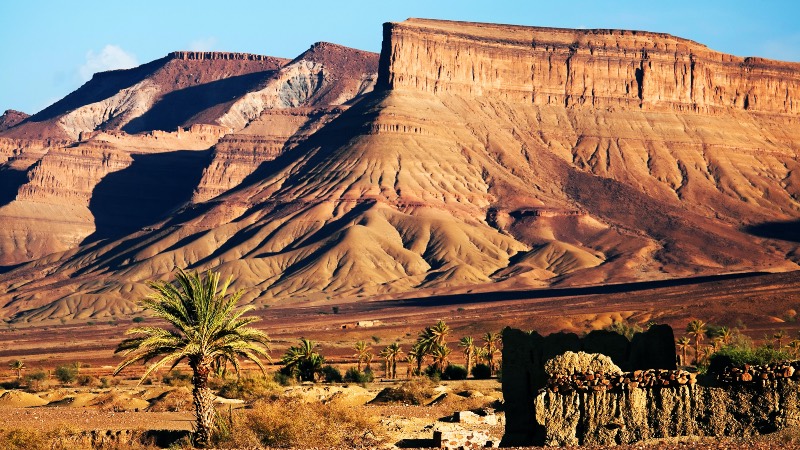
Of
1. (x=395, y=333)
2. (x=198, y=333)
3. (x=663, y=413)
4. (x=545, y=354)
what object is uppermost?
(x=198, y=333)

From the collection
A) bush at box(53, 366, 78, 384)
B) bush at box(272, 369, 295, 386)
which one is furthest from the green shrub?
bush at box(53, 366, 78, 384)

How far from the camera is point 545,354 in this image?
1219 inches

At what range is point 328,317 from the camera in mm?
175750

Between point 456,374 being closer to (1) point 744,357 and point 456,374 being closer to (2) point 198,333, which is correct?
(1) point 744,357

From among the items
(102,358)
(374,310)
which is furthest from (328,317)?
(102,358)

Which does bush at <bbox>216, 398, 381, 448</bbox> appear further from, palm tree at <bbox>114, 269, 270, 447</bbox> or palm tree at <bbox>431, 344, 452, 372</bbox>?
palm tree at <bbox>431, 344, 452, 372</bbox>

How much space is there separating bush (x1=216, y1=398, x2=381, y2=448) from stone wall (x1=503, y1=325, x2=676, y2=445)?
4.93m

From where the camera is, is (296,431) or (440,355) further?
(440,355)

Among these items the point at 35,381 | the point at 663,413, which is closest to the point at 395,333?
the point at 35,381

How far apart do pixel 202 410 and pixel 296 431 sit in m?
2.44

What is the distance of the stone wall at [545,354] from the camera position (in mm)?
30531

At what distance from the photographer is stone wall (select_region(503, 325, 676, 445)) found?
3053 centimetres

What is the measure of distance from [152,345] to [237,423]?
3169 millimetres

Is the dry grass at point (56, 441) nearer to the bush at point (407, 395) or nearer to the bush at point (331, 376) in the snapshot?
the bush at point (407, 395)
